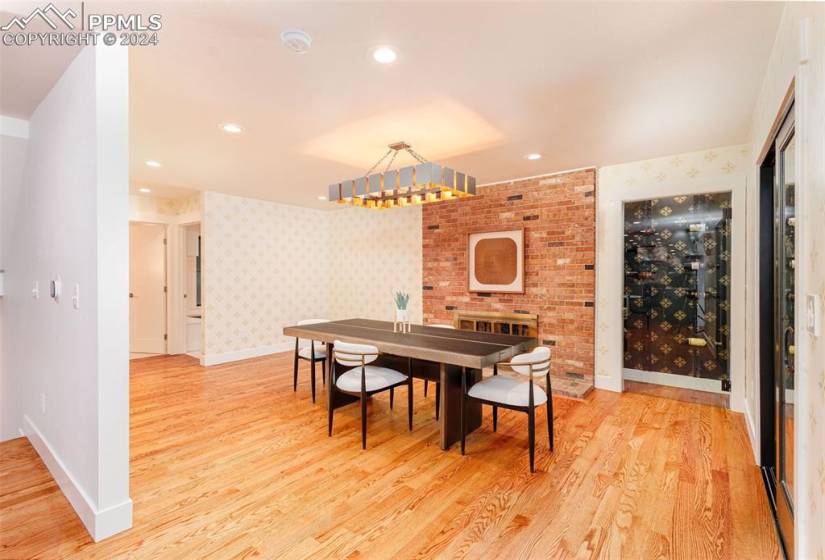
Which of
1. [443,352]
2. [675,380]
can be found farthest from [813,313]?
[675,380]

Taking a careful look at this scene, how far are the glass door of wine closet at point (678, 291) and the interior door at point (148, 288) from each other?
6875 millimetres

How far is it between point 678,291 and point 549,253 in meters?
1.65

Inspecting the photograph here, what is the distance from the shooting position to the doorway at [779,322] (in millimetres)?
1890

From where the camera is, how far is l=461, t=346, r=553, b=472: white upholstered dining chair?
8.17 ft

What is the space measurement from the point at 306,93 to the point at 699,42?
7.19 feet

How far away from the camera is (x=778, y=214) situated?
231 cm

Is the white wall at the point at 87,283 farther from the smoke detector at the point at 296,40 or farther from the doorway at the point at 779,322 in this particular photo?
the doorway at the point at 779,322

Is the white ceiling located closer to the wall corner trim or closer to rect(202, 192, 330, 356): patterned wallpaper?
the wall corner trim

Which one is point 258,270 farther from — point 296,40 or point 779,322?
point 779,322

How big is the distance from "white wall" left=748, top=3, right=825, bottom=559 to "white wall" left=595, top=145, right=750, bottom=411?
2.35 meters

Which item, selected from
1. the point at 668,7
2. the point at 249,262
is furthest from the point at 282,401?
the point at 668,7

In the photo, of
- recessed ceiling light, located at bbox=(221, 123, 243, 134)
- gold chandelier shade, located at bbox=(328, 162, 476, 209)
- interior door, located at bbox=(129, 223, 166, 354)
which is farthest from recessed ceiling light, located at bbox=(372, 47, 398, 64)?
interior door, located at bbox=(129, 223, 166, 354)

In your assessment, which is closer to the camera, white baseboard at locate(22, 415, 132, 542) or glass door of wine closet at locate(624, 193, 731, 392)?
white baseboard at locate(22, 415, 132, 542)

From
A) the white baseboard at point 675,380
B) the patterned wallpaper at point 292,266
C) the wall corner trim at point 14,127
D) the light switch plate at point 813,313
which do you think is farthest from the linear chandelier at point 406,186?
the white baseboard at point 675,380
